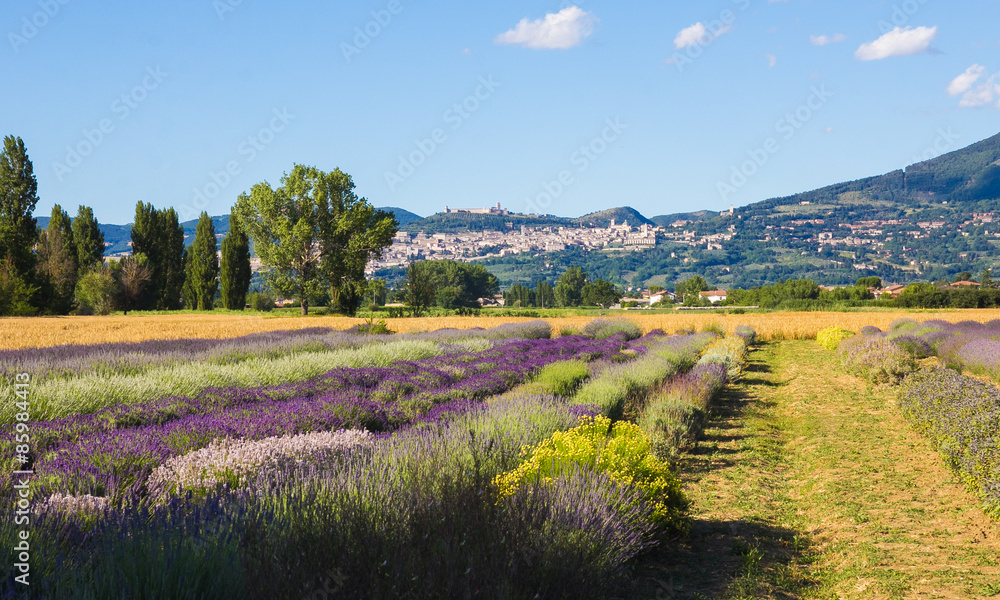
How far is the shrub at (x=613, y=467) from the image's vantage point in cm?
472

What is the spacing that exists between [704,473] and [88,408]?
8.02 m

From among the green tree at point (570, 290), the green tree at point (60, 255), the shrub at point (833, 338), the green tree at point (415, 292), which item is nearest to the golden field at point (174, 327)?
the shrub at point (833, 338)

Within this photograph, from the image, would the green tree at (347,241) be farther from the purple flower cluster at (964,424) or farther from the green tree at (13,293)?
A: the purple flower cluster at (964,424)

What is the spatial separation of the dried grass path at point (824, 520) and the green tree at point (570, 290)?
131956mm

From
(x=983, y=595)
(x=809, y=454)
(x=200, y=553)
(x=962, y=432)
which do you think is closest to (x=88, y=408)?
(x=200, y=553)

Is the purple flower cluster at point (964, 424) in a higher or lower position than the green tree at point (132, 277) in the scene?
lower

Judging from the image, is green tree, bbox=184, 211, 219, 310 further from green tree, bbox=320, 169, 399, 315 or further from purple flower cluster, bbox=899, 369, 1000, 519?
purple flower cluster, bbox=899, 369, 1000, 519

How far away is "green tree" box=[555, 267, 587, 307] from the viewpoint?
476 feet

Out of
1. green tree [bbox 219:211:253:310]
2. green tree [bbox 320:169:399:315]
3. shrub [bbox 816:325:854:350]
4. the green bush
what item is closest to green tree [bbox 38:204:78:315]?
green tree [bbox 219:211:253:310]

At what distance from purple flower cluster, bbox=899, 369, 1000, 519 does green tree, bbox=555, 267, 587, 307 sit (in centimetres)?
13131

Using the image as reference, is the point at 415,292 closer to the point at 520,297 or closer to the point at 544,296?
the point at 544,296

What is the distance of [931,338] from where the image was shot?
71.8ft

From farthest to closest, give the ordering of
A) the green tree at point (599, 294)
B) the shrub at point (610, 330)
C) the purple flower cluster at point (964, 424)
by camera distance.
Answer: the green tree at point (599, 294) → the shrub at point (610, 330) → the purple flower cluster at point (964, 424)

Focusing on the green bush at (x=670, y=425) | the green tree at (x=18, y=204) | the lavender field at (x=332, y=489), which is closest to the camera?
the lavender field at (x=332, y=489)
